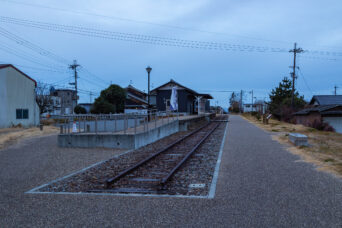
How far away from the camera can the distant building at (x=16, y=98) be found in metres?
26.5

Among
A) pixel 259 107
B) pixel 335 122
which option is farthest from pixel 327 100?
pixel 259 107

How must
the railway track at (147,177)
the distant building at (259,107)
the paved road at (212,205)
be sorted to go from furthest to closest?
1. the distant building at (259,107)
2. the railway track at (147,177)
3. the paved road at (212,205)

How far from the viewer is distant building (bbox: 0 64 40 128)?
2650 cm

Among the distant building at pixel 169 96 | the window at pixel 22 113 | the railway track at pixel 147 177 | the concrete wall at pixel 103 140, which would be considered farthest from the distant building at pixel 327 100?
the window at pixel 22 113

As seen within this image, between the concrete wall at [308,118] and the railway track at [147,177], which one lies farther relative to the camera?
the concrete wall at [308,118]

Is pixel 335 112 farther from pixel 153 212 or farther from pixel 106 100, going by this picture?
pixel 106 100

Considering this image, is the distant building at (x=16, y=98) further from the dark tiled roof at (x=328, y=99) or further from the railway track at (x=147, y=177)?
the dark tiled roof at (x=328, y=99)

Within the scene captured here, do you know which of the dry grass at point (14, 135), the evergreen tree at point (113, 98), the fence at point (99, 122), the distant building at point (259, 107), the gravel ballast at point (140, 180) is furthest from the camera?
the distant building at point (259, 107)

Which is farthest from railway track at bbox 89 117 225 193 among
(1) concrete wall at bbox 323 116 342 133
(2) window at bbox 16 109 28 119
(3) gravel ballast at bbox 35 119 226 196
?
(1) concrete wall at bbox 323 116 342 133

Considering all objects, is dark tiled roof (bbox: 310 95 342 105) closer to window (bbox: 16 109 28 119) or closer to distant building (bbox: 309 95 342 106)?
distant building (bbox: 309 95 342 106)

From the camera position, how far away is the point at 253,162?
9148 millimetres

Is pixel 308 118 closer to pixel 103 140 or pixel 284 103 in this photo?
pixel 284 103

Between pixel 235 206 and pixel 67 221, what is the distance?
8.82ft

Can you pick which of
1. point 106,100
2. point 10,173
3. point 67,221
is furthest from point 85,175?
point 106,100
